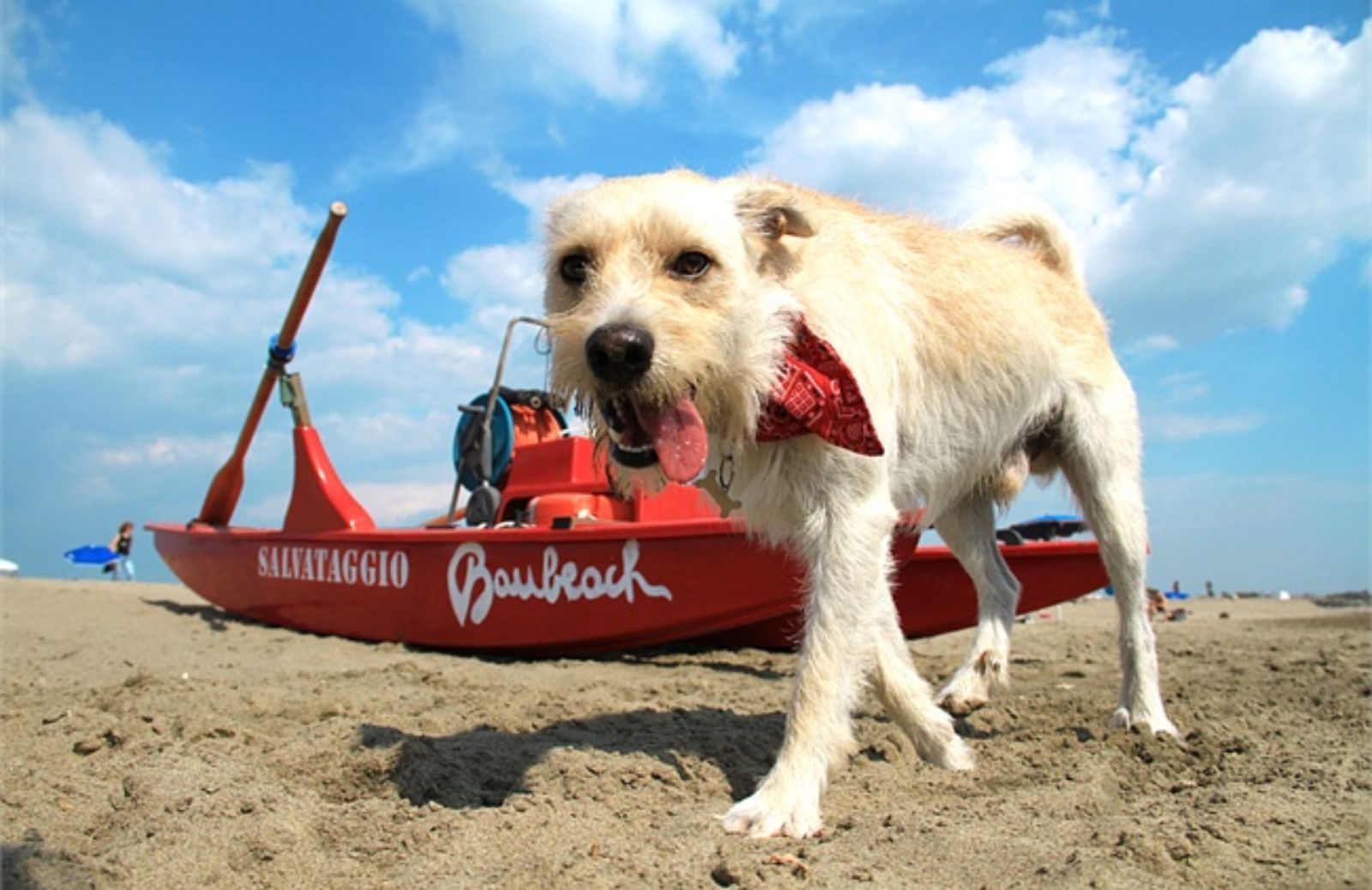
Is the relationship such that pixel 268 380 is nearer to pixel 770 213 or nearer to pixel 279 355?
pixel 279 355

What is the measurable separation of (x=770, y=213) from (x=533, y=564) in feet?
13.3

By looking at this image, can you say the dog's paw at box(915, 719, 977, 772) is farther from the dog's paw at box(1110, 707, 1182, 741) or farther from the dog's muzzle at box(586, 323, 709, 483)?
the dog's muzzle at box(586, 323, 709, 483)

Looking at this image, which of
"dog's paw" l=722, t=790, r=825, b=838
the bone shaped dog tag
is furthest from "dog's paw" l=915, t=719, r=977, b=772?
the bone shaped dog tag

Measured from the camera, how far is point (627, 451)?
2.65 metres

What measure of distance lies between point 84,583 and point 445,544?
29.9 ft

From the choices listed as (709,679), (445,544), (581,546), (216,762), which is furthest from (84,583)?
(216,762)

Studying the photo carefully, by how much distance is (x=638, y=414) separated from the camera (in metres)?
2.60

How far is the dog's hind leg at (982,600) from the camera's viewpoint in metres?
4.47

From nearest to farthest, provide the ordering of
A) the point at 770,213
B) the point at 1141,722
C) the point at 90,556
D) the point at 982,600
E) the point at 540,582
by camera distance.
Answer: the point at 770,213 < the point at 1141,722 < the point at 982,600 < the point at 540,582 < the point at 90,556

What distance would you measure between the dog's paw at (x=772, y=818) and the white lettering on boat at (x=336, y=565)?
5031 mm

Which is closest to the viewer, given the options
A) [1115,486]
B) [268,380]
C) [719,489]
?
[719,489]

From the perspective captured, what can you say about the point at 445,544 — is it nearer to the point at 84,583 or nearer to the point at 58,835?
the point at 58,835

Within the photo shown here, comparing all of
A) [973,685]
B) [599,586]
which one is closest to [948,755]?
[973,685]

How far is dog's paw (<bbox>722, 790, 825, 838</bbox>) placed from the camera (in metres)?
2.49
